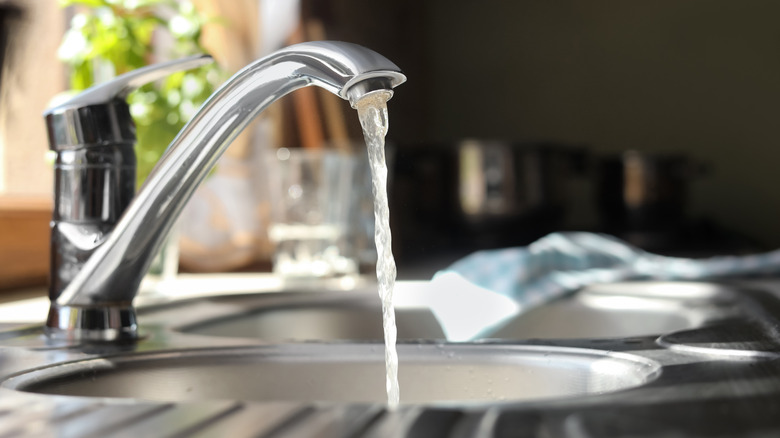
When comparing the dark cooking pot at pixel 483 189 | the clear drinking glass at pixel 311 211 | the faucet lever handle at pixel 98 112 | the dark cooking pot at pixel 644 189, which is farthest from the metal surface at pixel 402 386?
the dark cooking pot at pixel 644 189

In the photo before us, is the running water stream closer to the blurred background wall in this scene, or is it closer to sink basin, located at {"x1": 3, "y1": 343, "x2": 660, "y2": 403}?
sink basin, located at {"x1": 3, "y1": 343, "x2": 660, "y2": 403}

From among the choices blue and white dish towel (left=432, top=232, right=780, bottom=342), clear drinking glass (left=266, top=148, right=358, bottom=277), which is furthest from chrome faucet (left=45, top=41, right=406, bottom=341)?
clear drinking glass (left=266, top=148, right=358, bottom=277)

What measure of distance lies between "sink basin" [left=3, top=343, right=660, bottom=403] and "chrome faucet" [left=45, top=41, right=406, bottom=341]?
6 cm

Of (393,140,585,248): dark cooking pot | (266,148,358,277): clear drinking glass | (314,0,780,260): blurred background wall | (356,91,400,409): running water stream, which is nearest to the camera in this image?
(356,91,400,409): running water stream

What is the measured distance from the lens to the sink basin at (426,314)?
0.89m

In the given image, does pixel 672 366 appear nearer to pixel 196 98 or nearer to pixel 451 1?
pixel 196 98

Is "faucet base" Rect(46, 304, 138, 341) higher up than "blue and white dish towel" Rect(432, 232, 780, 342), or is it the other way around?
"faucet base" Rect(46, 304, 138, 341)

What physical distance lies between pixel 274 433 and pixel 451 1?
1340 millimetres

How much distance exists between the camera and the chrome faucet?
0.54 meters

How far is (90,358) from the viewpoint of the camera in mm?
547

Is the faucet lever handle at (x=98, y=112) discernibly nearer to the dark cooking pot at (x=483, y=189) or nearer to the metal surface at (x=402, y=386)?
the metal surface at (x=402, y=386)

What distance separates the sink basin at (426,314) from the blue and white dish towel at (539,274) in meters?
0.02

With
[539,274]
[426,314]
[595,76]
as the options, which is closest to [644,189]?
A: [595,76]

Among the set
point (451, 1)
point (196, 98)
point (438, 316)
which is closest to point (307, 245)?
point (196, 98)
